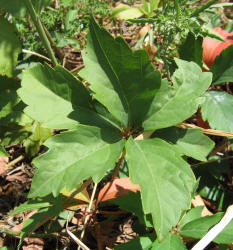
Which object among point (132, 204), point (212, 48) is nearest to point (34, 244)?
point (132, 204)

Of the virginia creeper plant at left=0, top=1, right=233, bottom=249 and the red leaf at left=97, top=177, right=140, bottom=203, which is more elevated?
the virginia creeper plant at left=0, top=1, right=233, bottom=249

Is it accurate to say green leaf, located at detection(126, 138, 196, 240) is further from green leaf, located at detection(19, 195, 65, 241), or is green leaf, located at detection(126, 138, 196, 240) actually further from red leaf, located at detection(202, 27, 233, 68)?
red leaf, located at detection(202, 27, 233, 68)

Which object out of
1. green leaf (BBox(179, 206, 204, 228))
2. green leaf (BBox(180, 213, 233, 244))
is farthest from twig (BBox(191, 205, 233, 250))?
green leaf (BBox(179, 206, 204, 228))

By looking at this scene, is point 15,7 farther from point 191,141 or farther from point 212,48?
point 212,48

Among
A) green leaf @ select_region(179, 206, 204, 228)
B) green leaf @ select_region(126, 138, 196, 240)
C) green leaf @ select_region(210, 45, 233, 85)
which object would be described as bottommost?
green leaf @ select_region(179, 206, 204, 228)

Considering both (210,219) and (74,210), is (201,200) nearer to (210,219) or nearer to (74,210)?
(210,219)

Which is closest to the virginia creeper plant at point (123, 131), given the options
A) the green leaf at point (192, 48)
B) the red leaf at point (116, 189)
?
the red leaf at point (116, 189)
